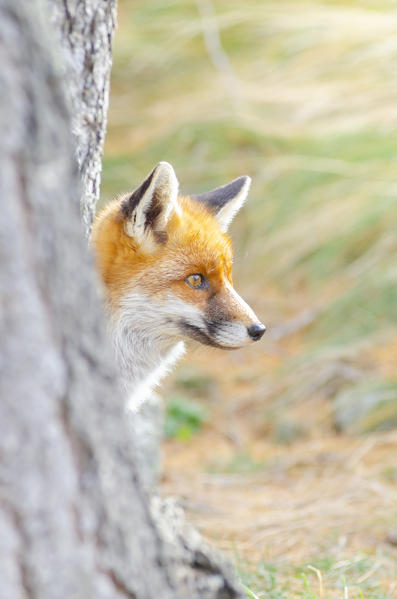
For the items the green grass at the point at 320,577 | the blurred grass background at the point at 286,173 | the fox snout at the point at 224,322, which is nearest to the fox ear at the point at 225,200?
the fox snout at the point at 224,322

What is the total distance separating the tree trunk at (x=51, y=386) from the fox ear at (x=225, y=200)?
2259 mm

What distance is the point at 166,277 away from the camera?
339 centimetres

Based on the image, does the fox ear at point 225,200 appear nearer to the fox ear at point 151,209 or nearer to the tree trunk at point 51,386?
→ the fox ear at point 151,209

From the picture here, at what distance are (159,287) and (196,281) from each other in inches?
7.1

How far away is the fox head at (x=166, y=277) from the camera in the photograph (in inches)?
131

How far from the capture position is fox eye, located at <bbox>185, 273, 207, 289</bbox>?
3.40m

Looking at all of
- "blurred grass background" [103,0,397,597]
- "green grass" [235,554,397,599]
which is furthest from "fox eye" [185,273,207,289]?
"blurred grass background" [103,0,397,597]

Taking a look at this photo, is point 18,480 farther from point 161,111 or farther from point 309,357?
point 161,111

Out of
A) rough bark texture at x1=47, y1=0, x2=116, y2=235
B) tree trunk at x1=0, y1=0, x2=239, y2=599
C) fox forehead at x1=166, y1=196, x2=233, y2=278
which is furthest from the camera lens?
fox forehead at x1=166, y1=196, x2=233, y2=278

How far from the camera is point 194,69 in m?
11.8

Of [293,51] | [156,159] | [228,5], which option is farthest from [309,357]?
[228,5]

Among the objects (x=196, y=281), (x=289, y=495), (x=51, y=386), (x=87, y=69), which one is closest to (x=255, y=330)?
(x=196, y=281)

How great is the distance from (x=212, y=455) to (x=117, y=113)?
276 inches

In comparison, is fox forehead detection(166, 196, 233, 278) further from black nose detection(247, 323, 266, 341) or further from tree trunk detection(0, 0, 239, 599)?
tree trunk detection(0, 0, 239, 599)
